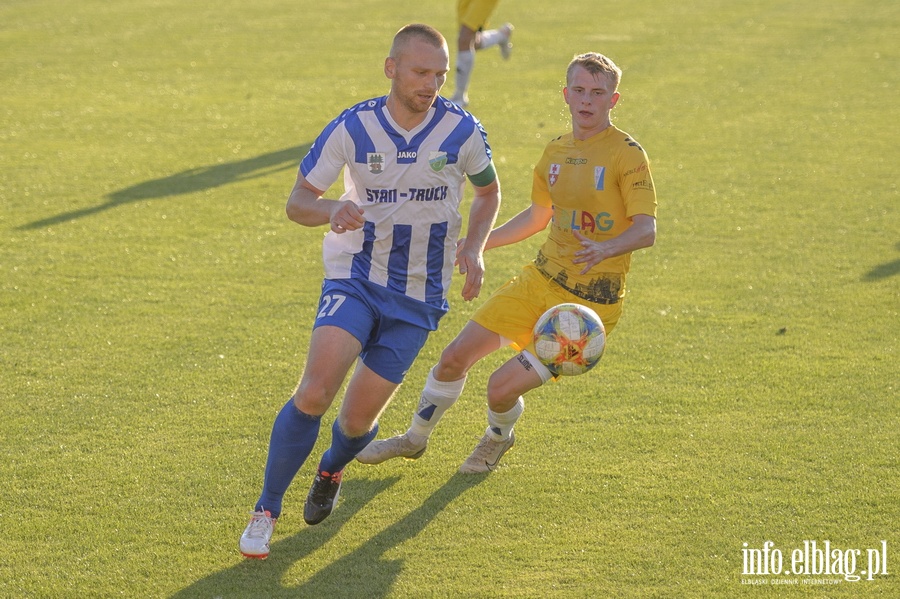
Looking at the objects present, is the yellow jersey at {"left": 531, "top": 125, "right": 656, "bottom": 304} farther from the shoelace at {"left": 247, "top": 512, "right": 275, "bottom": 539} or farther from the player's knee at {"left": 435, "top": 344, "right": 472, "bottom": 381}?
the shoelace at {"left": 247, "top": 512, "right": 275, "bottom": 539}

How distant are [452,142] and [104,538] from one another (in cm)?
245

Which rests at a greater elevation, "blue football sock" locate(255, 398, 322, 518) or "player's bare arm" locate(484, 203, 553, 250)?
"player's bare arm" locate(484, 203, 553, 250)

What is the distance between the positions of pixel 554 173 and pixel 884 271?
4349 millimetres

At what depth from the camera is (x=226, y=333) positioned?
25.3 ft

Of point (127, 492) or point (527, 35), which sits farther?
point (527, 35)

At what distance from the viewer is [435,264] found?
18.1 feet

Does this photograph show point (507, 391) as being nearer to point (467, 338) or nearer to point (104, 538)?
point (467, 338)

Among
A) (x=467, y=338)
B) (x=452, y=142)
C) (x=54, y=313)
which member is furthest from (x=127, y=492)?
(x=54, y=313)

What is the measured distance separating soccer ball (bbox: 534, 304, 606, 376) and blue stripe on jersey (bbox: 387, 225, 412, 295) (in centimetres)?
71

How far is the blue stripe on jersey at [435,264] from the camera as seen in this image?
5.49 meters

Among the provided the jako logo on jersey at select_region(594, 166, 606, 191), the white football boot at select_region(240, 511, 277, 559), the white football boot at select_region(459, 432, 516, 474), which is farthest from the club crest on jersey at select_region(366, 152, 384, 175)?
the white football boot at select_region(240, 511, 277, 559)

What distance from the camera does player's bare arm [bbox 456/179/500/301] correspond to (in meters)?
5.41

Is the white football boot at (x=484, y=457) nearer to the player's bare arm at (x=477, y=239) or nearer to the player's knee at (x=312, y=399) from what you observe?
the player's bare arm at (x=477, y=239)

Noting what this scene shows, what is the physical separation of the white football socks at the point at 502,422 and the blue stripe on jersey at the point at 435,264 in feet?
2.37
